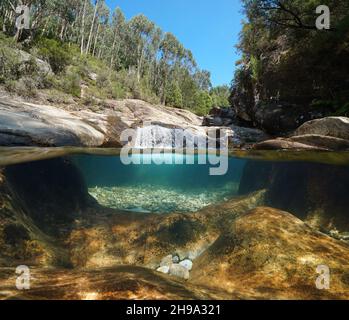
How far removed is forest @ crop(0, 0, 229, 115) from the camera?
120 ft

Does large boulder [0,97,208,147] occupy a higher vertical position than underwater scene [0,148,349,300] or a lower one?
higher

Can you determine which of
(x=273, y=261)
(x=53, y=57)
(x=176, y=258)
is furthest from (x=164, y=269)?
(x=53, y=57)

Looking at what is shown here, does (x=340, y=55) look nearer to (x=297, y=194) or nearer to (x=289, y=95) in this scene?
(x=289, y=95)

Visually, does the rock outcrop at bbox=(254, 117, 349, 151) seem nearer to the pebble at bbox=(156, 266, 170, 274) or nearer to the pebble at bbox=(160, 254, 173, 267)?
the pebble at bbox=(160, 254, 173, 267)

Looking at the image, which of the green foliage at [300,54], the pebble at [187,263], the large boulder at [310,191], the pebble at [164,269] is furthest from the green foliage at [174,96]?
the pebble at [164,269]

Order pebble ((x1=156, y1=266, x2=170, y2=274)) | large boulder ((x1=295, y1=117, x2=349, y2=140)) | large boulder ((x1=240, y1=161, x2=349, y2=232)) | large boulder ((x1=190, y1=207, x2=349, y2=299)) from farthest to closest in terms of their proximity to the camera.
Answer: large boulder ((x1=295, y1=117, x2=349, y2=140)), large boulder ((x1=240, y1=161, x2=349, y2=232)), pebble ((x1=156, y1=266, x2=170, y2=274)), large boulder ((x1=190, y1=207, x2=349, y2=299))

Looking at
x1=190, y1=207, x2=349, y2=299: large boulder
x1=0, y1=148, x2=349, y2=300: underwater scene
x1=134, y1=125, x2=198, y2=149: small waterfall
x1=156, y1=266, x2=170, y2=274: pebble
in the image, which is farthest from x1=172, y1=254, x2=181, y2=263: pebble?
x1=134, y1=125, x2=198, y2=149: small waterfall

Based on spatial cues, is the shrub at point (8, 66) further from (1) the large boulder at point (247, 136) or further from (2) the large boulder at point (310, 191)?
(2) the large boulder at point (310, 191)

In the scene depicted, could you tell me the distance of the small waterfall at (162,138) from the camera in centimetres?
1880

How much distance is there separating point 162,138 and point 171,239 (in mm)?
12469

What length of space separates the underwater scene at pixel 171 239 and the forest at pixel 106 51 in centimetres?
2228

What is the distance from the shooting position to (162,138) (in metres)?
19.3

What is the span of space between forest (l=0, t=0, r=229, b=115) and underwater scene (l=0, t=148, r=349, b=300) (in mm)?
22279

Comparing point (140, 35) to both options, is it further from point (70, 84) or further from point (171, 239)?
point (171, 239)
